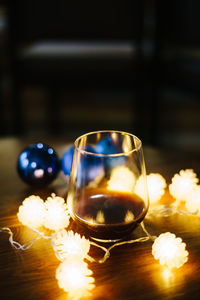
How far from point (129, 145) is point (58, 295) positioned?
0.24 m

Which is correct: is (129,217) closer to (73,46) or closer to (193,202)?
(193,202)

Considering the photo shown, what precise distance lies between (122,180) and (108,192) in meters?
0.04

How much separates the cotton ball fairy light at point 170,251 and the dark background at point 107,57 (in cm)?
145

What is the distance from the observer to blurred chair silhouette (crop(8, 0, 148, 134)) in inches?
77.4

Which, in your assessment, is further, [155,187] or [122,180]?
[155,187]

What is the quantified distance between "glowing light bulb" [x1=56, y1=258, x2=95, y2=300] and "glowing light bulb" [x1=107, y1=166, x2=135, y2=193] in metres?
0.14

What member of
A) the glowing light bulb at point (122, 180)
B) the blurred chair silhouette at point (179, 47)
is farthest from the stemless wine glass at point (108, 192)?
the blurred chair silhouette at point (179, 47)

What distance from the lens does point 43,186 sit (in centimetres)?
74

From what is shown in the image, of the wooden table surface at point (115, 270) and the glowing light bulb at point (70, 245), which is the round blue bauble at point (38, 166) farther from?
the glowing light bulb at point (70, 245)

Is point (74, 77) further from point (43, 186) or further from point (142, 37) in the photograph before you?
point (43, 186)

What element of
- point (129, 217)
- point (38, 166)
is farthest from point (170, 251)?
point (38, 166)

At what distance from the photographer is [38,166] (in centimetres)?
74

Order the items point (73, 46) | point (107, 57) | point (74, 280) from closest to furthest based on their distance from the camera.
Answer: point (74, 280), point (107, 57), point (73, 46)

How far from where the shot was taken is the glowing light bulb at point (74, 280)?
476 millimetres
